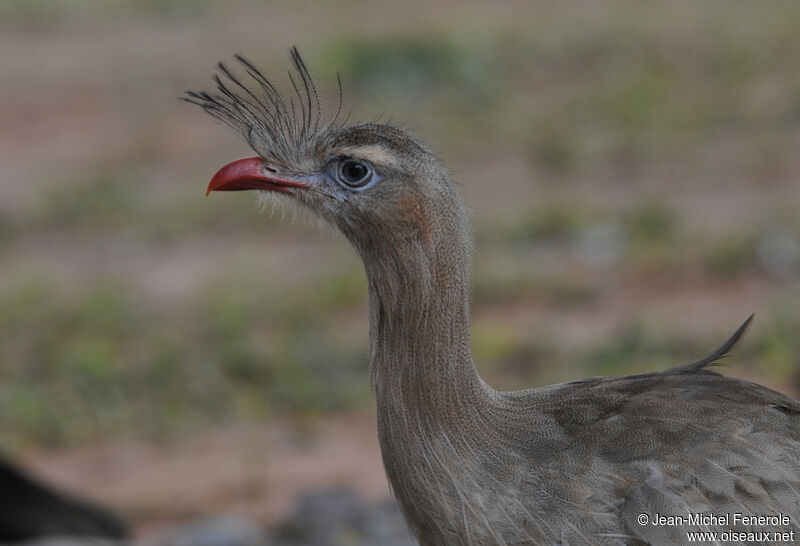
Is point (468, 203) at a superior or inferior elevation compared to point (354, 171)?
superior

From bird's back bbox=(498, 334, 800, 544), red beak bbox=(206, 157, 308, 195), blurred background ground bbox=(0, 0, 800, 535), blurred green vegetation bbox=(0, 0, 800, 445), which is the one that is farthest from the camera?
blurred green vegetation bbox=(0, 0, 800, 445)

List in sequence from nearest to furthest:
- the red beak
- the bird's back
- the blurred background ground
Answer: the bird's back < the red beak < the blurred background ground

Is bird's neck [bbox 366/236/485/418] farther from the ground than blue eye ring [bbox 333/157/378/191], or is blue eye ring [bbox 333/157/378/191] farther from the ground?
blue eye ring [bbox 333/157/378/191]

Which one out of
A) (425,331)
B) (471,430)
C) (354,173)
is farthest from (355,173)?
(471,430)

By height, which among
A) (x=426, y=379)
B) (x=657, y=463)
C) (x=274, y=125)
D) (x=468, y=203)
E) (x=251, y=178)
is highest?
(x=468, y=203)

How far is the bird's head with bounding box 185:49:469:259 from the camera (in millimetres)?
2328

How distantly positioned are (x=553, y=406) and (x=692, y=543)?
1.35 ft

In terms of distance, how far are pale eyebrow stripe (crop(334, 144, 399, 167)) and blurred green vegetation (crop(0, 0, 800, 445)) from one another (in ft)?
1.14

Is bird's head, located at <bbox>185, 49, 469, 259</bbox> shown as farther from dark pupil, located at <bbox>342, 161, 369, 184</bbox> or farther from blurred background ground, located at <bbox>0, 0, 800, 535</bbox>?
blurred background ground, located at <bbox>0, 0, 800, 535</bbox>

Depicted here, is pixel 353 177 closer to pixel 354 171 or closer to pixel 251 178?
pixel 354 171

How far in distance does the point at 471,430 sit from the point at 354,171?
579 mm

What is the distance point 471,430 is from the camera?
238 cm

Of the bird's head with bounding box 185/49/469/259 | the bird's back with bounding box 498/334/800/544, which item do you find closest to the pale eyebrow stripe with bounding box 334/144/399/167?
the bird's head with bounding box 185/49/469/259

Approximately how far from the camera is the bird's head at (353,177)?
2.33 m
